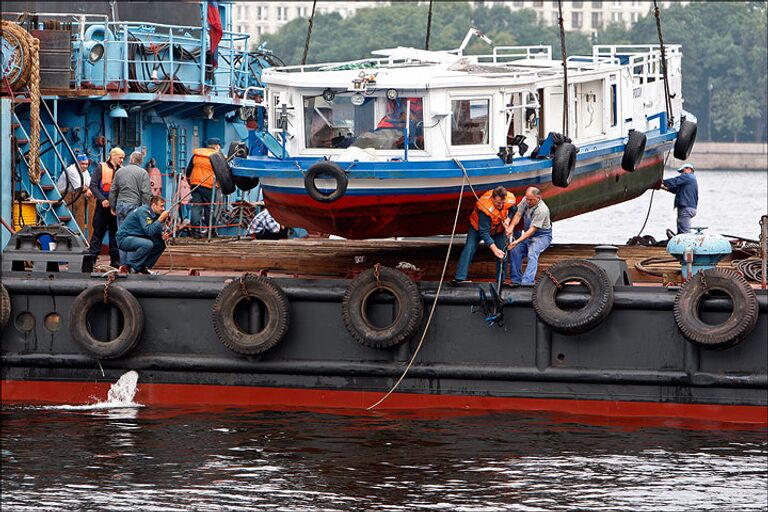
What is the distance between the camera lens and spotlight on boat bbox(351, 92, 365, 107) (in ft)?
59.5

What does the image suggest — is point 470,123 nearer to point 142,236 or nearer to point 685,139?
point 142,236

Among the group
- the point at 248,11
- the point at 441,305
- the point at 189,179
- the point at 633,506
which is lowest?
the point at 633,506

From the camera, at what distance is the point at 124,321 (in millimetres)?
18000

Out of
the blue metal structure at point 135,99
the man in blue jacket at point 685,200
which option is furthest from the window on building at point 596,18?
the man in blue jacket at point 685,200

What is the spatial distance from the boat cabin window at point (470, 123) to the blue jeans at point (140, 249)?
3.54 metres

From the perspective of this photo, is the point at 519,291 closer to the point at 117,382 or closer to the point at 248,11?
the point at 117,382

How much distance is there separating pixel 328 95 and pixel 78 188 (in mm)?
4119

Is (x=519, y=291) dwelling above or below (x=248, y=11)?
below

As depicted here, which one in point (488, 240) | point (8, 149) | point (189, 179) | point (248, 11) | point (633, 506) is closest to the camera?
point (633, 506)

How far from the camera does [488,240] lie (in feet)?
56.7

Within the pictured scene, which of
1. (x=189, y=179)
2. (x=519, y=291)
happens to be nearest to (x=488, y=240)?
(x=519, y=291)

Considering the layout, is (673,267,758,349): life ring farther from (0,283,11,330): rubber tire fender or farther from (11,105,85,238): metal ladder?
(11,105,85,238): metal ladder

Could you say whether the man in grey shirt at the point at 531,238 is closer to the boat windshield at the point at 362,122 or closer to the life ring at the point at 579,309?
the life ring at the point at 579,309

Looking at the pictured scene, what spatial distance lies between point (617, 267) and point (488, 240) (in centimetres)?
141
